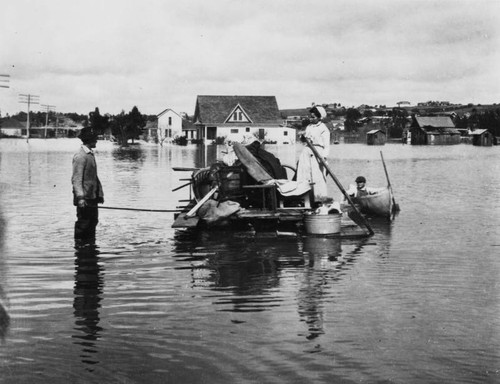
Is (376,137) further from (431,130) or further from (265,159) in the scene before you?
(265,159)

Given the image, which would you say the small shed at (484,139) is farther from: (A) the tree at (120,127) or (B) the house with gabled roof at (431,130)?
(A) the tree at (120,127)

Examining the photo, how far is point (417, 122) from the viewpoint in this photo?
388 ft

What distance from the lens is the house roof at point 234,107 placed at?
84375 millimetres

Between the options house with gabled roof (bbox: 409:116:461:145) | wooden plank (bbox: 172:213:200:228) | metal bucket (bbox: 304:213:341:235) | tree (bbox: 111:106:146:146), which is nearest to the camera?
wooden plank (bbox: 172:213:200:228)

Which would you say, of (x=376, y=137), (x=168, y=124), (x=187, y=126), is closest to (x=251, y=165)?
(x=168, y=124)

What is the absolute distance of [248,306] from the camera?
24.4ft

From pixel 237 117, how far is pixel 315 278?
75862 millimetres

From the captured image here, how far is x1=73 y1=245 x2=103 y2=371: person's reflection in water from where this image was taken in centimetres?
609

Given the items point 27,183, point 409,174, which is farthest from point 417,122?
point 27,183

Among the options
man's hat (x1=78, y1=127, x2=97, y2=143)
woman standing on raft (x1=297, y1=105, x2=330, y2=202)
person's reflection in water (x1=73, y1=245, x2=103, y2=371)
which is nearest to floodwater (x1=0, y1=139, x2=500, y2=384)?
person's reflection in water (x1=73, y1=245, x2=103, y2=371)

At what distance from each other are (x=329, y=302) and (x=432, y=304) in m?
1.14

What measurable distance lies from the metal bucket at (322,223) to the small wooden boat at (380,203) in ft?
Result: 11.3

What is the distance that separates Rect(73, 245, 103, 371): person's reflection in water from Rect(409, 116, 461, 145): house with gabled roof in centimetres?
10721

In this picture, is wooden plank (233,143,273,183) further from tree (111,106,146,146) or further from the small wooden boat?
tree (111,106,146,146)
